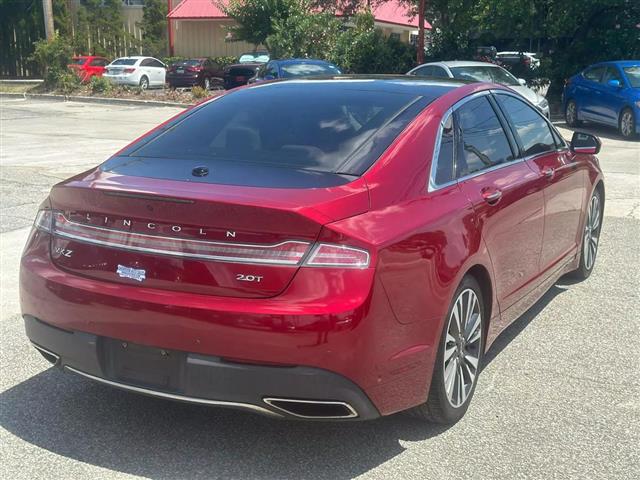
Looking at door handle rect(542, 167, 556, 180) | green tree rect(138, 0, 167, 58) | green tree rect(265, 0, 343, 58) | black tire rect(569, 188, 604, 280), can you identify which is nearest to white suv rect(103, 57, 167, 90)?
green tree rect(265, 0, 343, 58)

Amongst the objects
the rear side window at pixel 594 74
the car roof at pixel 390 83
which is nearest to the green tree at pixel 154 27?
the rear side window at pixel 594 74

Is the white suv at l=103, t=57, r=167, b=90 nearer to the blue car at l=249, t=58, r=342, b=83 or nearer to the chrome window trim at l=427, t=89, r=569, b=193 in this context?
the blue car at l=249, t=58, r=342, b=83

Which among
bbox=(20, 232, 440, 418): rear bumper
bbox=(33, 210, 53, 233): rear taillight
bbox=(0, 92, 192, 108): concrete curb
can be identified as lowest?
bbox=(0, 92, 192, 108): concrete curb

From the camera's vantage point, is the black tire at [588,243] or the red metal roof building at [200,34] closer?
the black tire at [588,243]

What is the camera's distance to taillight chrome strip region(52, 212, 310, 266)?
128 inches

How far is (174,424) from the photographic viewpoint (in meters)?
3.98

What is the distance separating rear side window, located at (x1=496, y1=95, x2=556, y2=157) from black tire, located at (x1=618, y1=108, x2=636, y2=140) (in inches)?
468

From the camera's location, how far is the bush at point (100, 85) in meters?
28.7

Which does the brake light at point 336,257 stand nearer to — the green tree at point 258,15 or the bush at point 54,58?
the green tree at point 258,15

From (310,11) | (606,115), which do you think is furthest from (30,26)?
(606,115)

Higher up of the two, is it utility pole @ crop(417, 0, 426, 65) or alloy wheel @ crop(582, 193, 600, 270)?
utility pole @ crop(417, 0, 426, 65)

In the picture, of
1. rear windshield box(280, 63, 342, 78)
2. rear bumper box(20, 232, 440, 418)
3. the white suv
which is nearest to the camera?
rear bumper box(20, 232, 440, 418)

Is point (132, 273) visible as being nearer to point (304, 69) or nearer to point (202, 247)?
point (202, 247)

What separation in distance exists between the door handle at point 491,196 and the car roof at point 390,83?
0.59 meters
